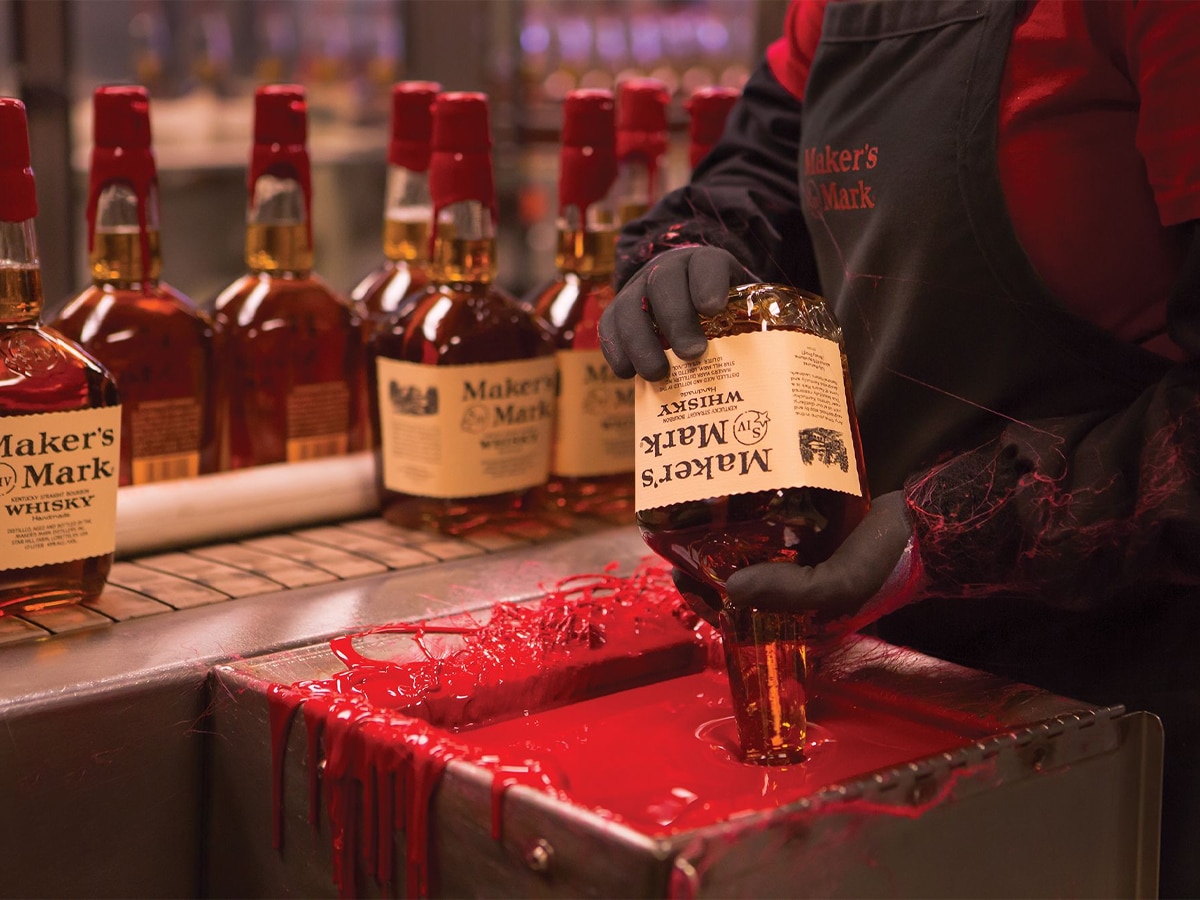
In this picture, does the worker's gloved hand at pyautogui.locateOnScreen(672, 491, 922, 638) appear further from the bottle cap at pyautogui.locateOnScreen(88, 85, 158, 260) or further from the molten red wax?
the bottle cap at pyautogui.locateOnScreen(88, 85, 158, 260)

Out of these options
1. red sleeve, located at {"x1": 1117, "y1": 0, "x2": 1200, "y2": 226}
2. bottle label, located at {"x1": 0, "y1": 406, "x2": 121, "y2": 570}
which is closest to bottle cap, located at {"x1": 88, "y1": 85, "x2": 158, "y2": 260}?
bottle label, located at {"x1": 0, "y1": 406, "x2": 121, "y2": 570}

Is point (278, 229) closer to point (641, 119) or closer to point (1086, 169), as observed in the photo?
point (641, 119)

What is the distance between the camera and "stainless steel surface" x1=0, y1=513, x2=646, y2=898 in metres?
0.87

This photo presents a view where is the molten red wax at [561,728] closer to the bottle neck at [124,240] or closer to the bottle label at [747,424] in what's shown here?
the bottle label at [747,424]

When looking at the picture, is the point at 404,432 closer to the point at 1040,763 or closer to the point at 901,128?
the point at 901,128

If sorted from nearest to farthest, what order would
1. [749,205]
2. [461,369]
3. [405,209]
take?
1. [749,205]
2. [461,369]
3. [405,209]

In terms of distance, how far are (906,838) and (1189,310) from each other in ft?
1.08

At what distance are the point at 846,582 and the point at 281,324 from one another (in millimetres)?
672

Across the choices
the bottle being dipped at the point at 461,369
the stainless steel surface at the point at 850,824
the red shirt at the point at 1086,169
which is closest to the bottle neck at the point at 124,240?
the bottle being dipped at the point at 461,369

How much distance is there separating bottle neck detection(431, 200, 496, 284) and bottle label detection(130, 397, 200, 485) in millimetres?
241

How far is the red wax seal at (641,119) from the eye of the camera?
1412 millimetres

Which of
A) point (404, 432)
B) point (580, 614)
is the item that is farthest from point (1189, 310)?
point (404, 432)

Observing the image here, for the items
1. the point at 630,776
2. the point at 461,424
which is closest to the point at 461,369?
the point at 461,424

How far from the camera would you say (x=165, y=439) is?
4.05ft
